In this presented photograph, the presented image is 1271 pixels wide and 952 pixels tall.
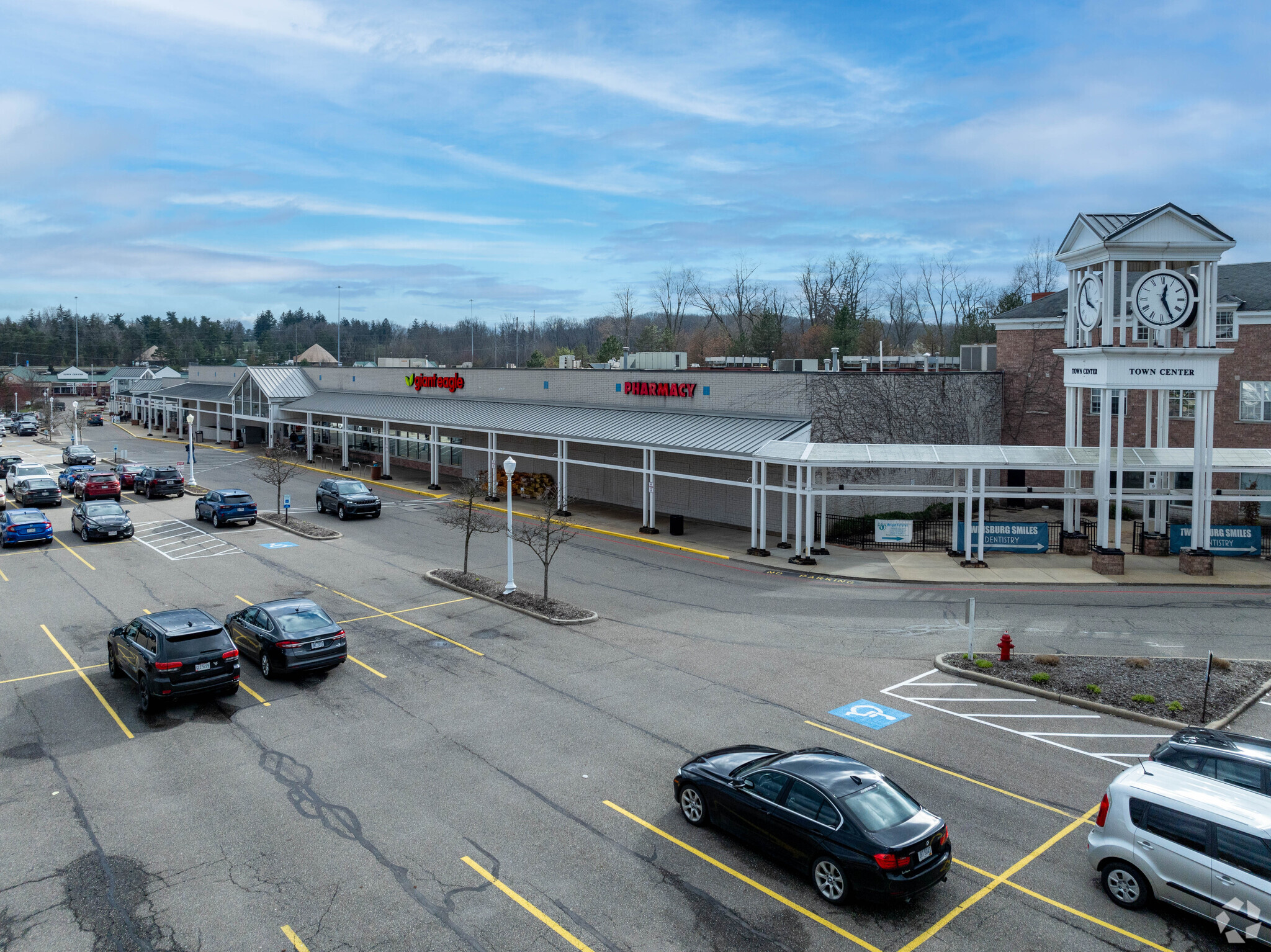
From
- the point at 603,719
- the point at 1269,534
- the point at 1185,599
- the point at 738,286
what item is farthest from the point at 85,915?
the point at 738,286

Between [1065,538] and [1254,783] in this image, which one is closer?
[1254,783]

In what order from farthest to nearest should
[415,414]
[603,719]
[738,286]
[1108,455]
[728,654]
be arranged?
[738,286]
[415,414]
[1108,455]
[728,654]
[603,719]

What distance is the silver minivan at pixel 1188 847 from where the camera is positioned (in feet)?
29.6

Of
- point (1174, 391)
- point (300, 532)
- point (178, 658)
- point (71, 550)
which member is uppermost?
point (1174, 391)

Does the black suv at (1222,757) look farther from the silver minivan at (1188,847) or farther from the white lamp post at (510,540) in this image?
the white lamp post at (510,540)

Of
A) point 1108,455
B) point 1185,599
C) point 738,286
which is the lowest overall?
point 1185,599

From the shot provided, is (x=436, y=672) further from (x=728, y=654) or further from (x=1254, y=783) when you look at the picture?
(x=1254, y=783)

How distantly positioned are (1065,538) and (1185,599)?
20.4 ft

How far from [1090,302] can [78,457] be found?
5852 centimetres

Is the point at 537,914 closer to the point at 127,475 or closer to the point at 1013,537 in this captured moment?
the point at 1013,537

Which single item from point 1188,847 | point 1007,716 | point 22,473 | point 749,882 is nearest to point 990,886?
point 1188,847

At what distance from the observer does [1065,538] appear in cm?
3075

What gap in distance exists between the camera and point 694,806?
38.5ft

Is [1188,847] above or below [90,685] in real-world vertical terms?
above
